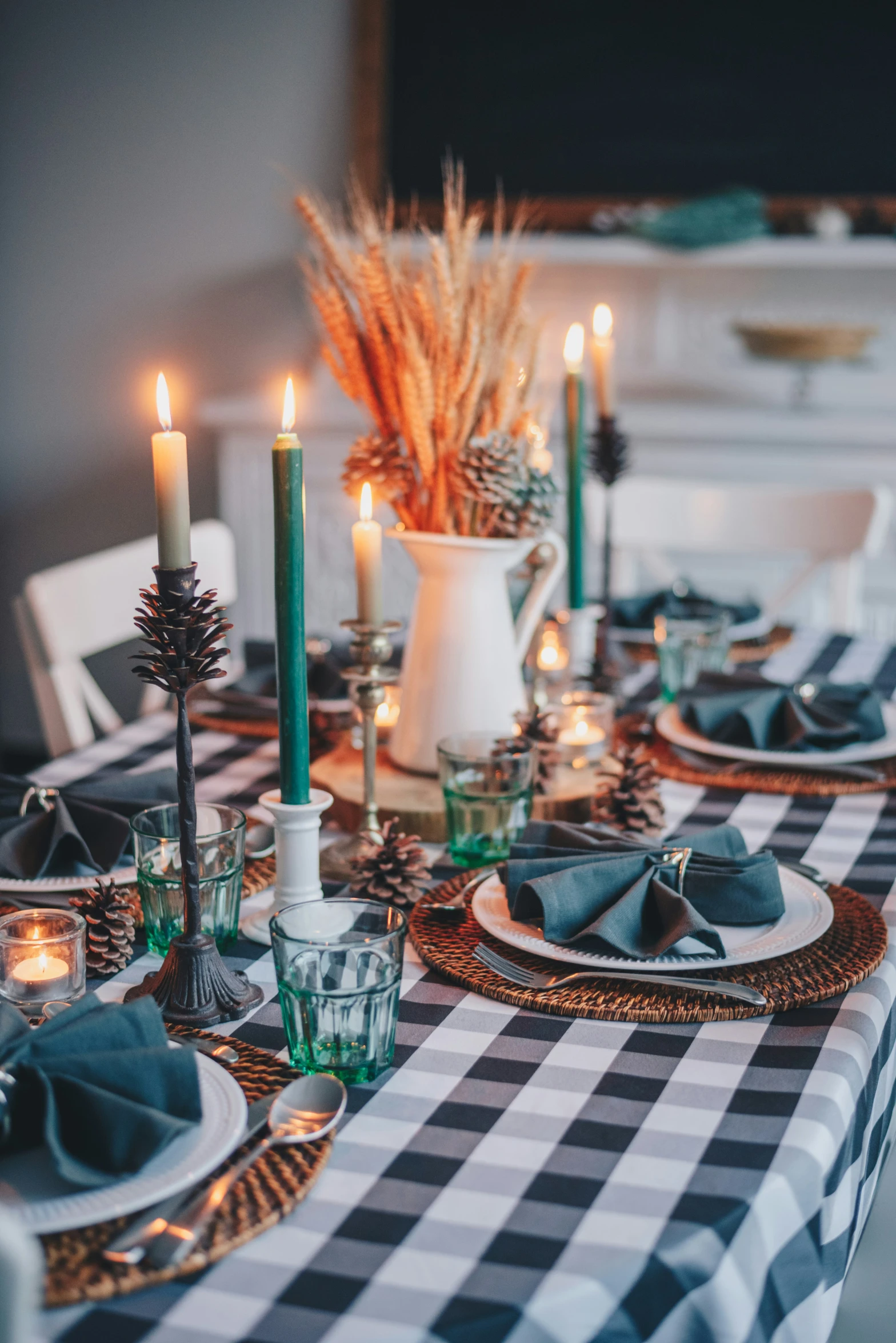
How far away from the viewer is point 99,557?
1765 millimetres

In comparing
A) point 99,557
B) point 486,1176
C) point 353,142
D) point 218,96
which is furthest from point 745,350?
point 486,1176

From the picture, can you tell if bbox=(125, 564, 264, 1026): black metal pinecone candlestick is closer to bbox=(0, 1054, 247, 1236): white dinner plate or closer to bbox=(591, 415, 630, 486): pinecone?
bbox=(0, 1054, 247, 1236): white dinner plate

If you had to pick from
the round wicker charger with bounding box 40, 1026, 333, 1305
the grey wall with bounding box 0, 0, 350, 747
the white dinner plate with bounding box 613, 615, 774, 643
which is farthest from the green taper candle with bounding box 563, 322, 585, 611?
the grey wall with bounding box 0, 0, 350, 747

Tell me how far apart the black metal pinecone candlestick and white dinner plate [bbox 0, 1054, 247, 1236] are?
14cm

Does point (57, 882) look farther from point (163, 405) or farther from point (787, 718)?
point (787, 718)

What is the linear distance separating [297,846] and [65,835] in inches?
9.4

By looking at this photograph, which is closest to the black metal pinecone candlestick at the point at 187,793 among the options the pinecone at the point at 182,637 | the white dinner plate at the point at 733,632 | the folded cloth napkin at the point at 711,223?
the pinecone at the point at 182,637

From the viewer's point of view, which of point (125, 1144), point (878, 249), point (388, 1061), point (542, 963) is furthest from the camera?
point (878, 249)

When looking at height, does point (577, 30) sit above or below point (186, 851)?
above

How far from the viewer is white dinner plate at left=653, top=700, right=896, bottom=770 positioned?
1.27 meters

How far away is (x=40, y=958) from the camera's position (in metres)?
0.82

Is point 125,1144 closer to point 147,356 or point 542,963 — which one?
point 542,963

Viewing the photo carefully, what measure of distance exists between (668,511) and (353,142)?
179 cm

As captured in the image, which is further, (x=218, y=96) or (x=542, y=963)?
(x=218, y=96)
